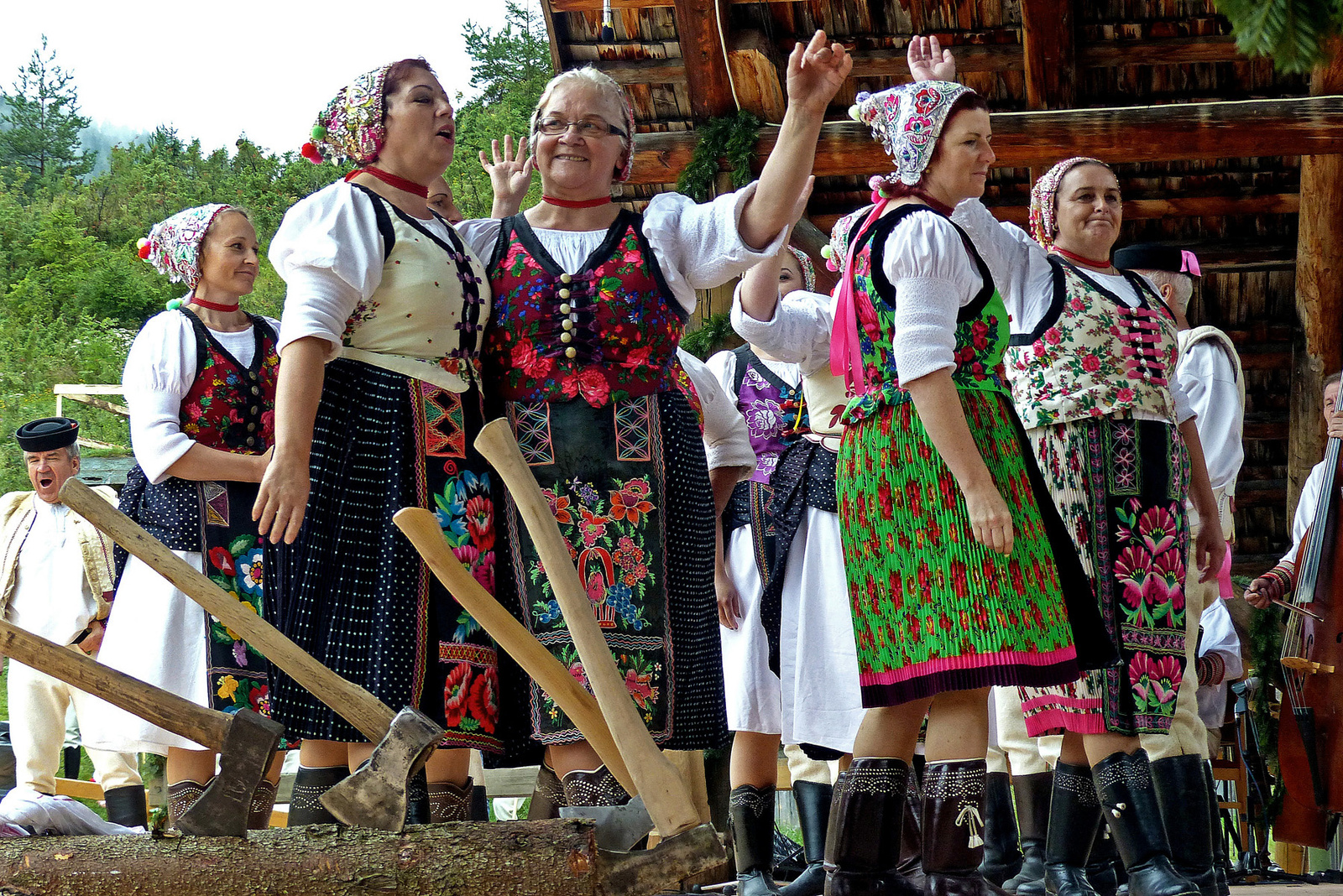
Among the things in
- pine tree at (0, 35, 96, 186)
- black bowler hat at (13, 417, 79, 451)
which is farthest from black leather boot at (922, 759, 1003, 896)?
pine tree at (0, 35, 96, 186)

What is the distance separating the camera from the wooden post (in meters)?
7.71

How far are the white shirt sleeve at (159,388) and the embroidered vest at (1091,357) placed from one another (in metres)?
2.25

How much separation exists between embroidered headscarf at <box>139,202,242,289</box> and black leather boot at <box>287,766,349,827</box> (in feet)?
6.12

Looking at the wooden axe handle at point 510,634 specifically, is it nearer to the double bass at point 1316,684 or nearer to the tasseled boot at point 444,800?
the tasseled boot at point 444,800

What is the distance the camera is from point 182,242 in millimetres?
4410

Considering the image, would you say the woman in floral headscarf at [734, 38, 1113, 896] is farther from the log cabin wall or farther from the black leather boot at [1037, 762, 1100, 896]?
the log cabin wall

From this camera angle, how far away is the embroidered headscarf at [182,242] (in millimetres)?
4395

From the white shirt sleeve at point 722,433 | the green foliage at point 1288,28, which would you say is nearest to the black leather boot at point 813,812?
the white shirt sleeve at point 722,433

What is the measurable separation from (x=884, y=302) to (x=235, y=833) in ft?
5.71

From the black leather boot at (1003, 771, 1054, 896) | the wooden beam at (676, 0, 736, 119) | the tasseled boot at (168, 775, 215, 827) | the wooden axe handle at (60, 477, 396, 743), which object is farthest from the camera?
the wooden beam at (676, 0, 736, 119)

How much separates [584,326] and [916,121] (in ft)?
3.13

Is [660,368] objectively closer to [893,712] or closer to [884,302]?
[884,302]

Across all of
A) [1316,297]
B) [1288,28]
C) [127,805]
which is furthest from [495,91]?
[1288,28]

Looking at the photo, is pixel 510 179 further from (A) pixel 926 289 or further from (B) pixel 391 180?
(A) pixel 926 289
